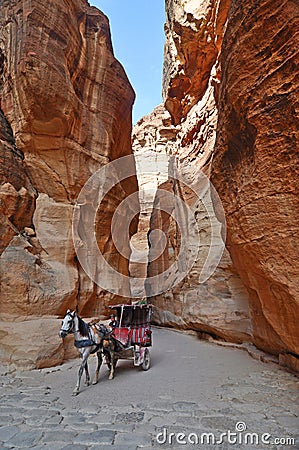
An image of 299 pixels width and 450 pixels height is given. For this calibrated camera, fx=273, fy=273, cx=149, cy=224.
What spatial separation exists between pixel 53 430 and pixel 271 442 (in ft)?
9.06

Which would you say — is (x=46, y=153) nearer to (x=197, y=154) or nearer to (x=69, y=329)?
(x=69, y=329)

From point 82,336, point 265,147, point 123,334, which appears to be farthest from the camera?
point 123,334

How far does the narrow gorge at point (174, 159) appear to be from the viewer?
4.30 meters

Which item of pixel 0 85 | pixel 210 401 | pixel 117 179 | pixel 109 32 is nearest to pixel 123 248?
pixel 117 179

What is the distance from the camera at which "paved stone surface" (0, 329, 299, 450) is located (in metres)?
3.37

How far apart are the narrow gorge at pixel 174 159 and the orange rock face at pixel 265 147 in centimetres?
→ 2

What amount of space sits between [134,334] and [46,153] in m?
6.82

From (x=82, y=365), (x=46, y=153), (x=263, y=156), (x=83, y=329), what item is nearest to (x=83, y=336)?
(x=83, y=329)

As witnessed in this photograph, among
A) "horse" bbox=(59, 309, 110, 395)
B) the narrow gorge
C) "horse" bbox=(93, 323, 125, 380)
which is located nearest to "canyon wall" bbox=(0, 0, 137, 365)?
the narrow gorge

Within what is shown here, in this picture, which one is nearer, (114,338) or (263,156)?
(263,156)

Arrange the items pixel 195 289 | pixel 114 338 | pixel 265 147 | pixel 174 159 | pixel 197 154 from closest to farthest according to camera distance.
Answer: pixel 265 147
pixel 114 338
pixel 195 289
pixel 197 154
pixel 174 159

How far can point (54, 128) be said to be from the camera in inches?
378

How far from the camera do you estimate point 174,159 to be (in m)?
16.8

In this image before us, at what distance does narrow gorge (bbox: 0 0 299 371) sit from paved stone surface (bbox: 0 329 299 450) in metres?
0.99
